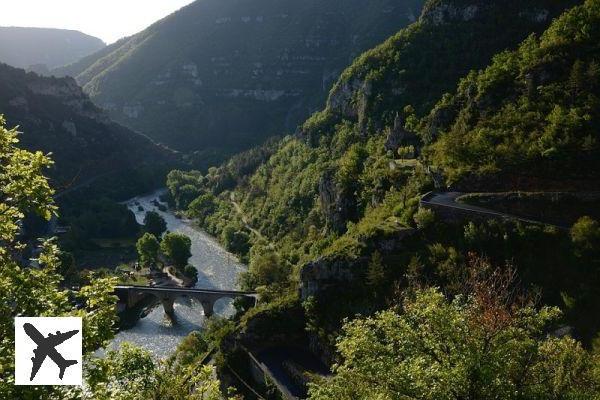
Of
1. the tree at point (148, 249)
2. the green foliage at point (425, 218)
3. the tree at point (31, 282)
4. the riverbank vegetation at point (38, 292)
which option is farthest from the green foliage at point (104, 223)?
the tree at point (31, 282)

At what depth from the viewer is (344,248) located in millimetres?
44906

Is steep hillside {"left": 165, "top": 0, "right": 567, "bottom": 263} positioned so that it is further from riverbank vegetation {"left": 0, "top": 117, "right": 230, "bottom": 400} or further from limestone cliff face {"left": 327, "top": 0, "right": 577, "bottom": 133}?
riverbank vegetation {"left": 0, "top": 117, "right": 230, "bottom": 400}

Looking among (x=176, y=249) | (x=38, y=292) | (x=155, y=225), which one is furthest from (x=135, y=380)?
(x=155, y=225)

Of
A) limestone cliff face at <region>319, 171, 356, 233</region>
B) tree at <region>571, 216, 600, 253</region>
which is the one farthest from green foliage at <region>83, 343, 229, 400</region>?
limestone cliff face at <region>319, 171, 356, 233</region>

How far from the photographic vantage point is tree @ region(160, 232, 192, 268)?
83812mm

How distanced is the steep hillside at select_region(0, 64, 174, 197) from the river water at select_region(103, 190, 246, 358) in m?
38.6

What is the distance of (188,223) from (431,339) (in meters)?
108

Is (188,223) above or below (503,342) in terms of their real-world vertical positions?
below

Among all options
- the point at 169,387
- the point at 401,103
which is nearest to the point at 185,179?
the point at 401,103

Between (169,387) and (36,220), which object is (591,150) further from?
(36,220)

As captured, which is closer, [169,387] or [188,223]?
[169,387]

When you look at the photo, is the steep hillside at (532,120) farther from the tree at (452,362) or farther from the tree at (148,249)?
the tree at (148,249)

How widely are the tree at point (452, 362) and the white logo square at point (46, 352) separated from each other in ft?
28.2

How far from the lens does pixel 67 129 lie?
14438cm
